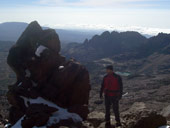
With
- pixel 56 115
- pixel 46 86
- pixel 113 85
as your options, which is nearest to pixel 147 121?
pixel 113 85

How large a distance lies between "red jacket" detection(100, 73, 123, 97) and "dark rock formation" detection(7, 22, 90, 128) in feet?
21.1

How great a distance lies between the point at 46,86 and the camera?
1024 inches

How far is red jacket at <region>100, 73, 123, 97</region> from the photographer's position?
676 inches

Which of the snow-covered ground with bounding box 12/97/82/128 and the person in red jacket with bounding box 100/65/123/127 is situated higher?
the person in red jacket with bounding box 100/65/123/127

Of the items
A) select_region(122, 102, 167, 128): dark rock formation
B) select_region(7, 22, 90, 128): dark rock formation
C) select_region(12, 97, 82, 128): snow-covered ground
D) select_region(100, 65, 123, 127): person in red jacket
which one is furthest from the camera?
select_region(7, 22, 90, 128): dark rock formation

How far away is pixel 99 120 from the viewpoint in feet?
79.4

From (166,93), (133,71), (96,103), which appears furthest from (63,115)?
(133,71)

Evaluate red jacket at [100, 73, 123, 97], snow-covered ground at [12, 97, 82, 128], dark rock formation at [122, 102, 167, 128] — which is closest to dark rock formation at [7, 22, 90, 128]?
snow-covered ground at [12, 97, 82, 128]

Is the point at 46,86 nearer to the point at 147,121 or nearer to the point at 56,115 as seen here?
the point at 56,115

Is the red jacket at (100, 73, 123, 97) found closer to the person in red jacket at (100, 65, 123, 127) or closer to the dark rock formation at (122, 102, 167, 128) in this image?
the person in red jacket at (100, 65, 123, 127)

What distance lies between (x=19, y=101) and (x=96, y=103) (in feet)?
214

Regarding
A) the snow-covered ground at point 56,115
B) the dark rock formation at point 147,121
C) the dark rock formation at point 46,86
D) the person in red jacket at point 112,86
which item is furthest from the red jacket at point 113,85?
the snow-covered ground at point 56,115

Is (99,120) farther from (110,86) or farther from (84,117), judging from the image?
(110,86)

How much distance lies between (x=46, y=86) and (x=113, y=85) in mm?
10406
